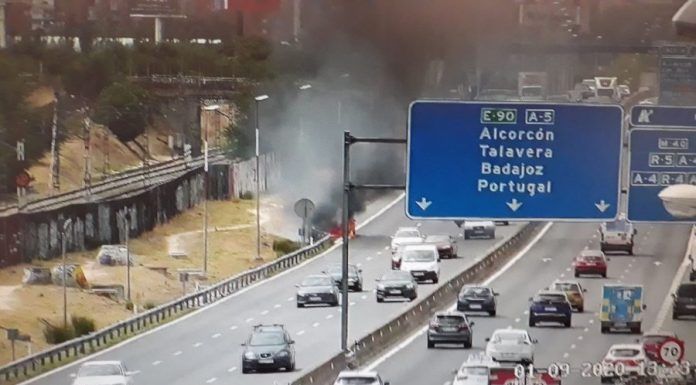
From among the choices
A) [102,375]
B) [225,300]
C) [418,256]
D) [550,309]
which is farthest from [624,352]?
[418,256]

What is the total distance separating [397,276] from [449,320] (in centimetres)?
975

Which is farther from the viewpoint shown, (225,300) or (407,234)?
(407,234)

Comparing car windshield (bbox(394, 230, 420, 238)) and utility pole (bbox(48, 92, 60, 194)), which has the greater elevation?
utility pole (bbox(48, 92, 60, 194))

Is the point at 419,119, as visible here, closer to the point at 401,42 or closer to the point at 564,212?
the point at 564,212

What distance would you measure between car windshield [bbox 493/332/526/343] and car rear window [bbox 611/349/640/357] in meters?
3.92

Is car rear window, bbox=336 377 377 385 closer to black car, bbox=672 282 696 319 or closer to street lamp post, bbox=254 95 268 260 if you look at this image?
black car, bbox=672 282 696 319

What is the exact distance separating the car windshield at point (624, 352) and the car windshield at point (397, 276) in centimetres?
1885

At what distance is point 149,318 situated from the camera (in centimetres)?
5188

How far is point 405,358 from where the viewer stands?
44.6 m

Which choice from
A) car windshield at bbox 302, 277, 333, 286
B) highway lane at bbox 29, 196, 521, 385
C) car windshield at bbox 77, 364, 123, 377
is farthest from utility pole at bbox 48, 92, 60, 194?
car windshield at bbox 77, 364, 123, 377

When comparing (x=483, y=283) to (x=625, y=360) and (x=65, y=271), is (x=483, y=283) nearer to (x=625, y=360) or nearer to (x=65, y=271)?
(x=65, y=271)

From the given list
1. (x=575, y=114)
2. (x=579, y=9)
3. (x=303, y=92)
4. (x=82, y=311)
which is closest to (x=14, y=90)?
(x=303, y=92)

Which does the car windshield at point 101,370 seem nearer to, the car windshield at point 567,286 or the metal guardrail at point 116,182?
the car windshield at point 567,286

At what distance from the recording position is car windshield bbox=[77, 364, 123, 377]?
122 ft
